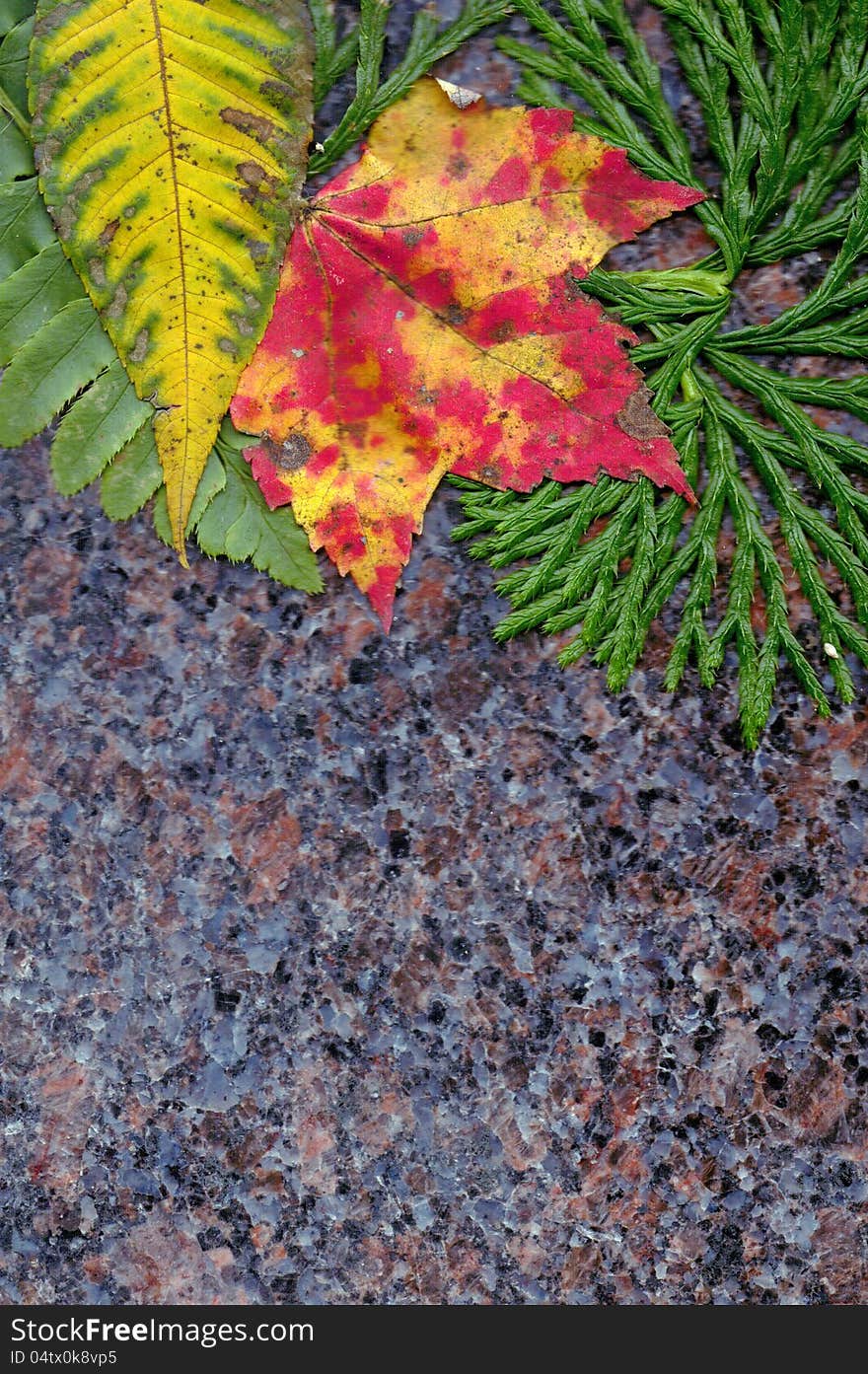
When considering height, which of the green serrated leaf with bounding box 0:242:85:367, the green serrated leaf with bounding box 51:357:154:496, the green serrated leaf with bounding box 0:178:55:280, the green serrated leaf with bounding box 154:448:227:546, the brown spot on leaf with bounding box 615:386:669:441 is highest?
the green serrated leaf with bounding box 0:178:55:280

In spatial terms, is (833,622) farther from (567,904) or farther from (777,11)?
(777,11)

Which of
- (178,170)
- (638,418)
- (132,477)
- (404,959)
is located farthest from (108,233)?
(404,959)

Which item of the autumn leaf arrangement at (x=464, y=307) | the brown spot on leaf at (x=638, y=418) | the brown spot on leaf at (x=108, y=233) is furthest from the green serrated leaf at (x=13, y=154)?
the brown spot on leaf at (x=638, y=418)

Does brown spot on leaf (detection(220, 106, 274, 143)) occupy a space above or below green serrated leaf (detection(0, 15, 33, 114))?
below

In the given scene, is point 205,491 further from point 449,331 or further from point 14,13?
point 14,13

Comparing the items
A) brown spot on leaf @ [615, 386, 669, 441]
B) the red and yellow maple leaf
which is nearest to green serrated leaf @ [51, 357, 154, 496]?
the red and yellow maple leaf

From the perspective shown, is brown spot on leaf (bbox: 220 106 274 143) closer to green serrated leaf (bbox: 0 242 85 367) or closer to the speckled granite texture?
green serrated leaf (bbox: 0 242 85 367)

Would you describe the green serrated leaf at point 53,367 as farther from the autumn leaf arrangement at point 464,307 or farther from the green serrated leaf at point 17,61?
the green serrated leaf at point 17,61
